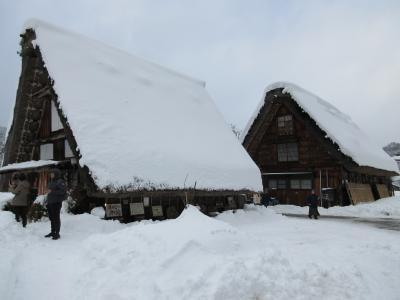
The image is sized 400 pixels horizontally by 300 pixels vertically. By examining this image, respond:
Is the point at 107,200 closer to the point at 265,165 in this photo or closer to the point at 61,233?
the point at 61,233

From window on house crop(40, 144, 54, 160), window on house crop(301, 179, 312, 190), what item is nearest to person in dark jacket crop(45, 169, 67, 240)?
window on house crop(40, 144, 54, 160)

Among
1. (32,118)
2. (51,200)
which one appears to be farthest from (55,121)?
(51,200)

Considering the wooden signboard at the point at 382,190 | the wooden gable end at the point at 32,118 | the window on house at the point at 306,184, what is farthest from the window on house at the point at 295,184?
the wooden gable end at the point at 32,118

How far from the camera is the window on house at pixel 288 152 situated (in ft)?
73.7

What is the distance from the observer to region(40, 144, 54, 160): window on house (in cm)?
1328

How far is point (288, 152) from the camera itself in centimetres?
2284

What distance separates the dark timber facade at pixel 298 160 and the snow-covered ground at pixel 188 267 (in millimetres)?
13742

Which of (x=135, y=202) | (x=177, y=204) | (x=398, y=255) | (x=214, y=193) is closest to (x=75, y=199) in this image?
(x=135, y=202)

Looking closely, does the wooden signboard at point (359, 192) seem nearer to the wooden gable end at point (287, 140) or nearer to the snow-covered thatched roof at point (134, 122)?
the wooden gable end at point (287, 140)

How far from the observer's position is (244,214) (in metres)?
13.3

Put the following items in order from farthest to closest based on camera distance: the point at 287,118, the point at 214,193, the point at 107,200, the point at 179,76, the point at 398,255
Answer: the point at 287,118 → the point at 179,76 → the point at 214,193 → the point at 107,200 → the point at 398,255

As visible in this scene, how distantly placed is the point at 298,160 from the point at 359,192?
4.16 meters

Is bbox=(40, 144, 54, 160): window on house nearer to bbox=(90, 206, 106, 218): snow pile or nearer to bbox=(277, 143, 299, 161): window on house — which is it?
bbox=(90, 206, 106, 218): snow pile

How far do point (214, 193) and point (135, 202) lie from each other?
256 centimetres
